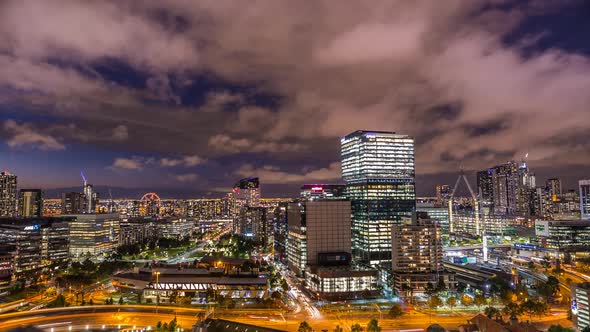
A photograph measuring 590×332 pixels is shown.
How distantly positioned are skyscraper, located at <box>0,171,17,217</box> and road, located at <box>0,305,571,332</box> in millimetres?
145176

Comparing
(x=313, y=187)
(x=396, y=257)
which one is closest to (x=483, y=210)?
(x=313, y=187)

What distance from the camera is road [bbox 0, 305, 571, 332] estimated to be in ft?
170

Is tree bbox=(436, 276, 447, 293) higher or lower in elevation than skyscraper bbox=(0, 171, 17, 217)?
lower

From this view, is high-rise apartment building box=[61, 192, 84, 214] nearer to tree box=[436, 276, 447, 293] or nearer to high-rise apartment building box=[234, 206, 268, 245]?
high-rise apartment building box=[234, 206, 268, 245]

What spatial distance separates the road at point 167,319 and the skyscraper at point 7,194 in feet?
476

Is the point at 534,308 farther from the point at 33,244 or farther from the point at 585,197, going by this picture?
the point at 585,197

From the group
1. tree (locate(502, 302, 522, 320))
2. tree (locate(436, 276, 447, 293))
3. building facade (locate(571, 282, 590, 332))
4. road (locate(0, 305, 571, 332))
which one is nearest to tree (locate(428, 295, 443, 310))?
road (locate(0, 305, 571, 332))

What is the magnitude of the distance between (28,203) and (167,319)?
162 meters

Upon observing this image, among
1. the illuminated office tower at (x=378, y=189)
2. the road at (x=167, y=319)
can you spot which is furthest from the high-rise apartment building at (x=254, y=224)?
the road at (x=167, y=319)

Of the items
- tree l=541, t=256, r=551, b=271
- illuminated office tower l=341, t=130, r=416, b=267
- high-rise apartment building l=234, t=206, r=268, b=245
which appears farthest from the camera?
high-rise apartment building l=234, t=206, r=268, b=245

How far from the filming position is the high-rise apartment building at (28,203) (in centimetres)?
17700

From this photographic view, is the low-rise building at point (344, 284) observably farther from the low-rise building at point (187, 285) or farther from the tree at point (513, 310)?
the tree at point (513, 310)

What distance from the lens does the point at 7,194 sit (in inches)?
6727

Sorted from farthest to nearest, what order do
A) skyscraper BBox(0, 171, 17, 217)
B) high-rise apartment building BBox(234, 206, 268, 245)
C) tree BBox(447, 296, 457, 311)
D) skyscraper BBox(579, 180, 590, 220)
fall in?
1. skyscraper BBox(0, 171, 17, 217)
2. high-rise apartment building BBox(234, 206, 268, 245)
3. skyscraper BBox(579, 180, 590, 220)
4. tree BBox(447, 296, 457, 311)
